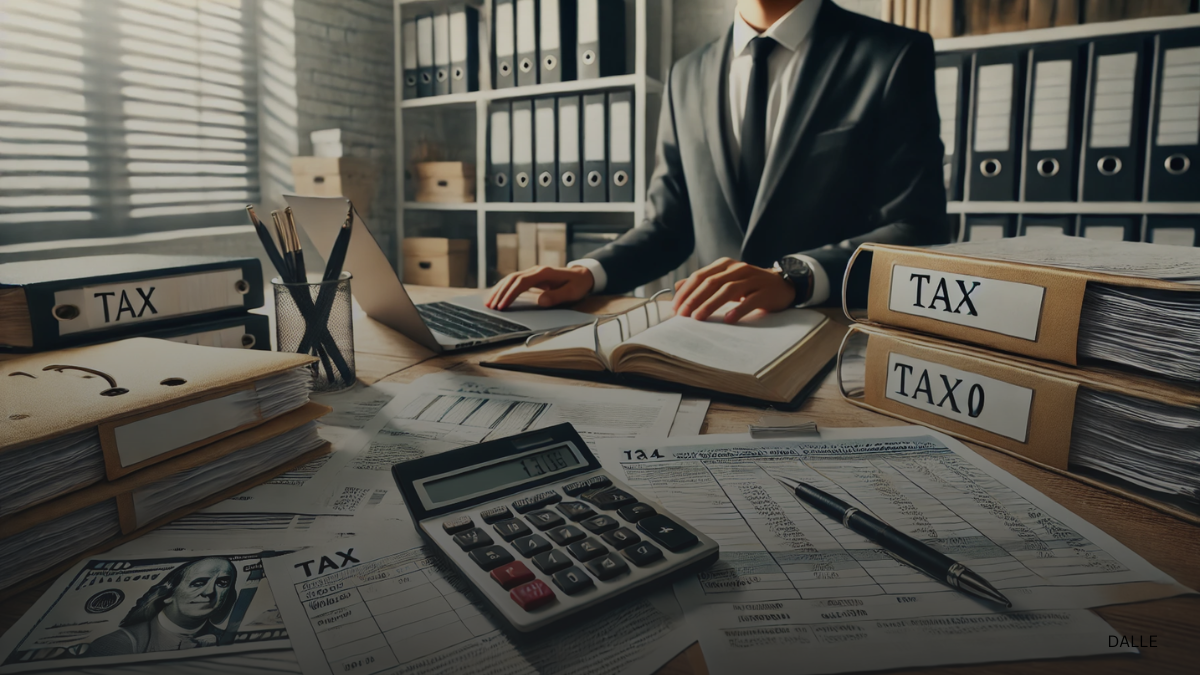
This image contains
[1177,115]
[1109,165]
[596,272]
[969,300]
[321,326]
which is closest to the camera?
[969,300]

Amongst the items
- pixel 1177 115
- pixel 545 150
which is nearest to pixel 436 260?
pixel 545 150

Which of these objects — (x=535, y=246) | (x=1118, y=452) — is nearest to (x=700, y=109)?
(x=535, y=246)

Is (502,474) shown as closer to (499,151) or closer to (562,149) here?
(562,149)

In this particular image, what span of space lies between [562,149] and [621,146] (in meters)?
0.22

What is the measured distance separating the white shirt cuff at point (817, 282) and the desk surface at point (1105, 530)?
30 centimetres

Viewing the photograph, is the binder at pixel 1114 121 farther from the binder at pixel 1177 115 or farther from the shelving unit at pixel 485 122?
the shelving unit at pixel 485 122

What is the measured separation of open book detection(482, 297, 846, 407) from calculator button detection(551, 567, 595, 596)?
330 millimetres

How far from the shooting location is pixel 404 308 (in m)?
0.85

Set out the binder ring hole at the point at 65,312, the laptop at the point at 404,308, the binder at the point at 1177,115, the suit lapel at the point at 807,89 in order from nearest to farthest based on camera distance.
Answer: the binder ring hole at the point at 65,312
the laptop at the point at 404,308
the suit lapel at the point at 807,89
the binder at the point at 1177,115

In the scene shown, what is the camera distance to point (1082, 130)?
1704 mm

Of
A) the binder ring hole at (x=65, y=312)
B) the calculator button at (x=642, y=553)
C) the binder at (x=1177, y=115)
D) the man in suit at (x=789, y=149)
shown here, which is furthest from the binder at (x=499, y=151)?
the calculator button at (x=642, y=553)

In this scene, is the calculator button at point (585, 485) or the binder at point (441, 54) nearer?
the calculator button at point (585, 485)

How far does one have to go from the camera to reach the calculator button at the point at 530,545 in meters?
0.35

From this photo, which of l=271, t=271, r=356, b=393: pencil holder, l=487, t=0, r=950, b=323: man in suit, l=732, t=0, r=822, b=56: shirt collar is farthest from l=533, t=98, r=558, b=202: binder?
l=271, t=271, r=356, b=393: pencil holder
